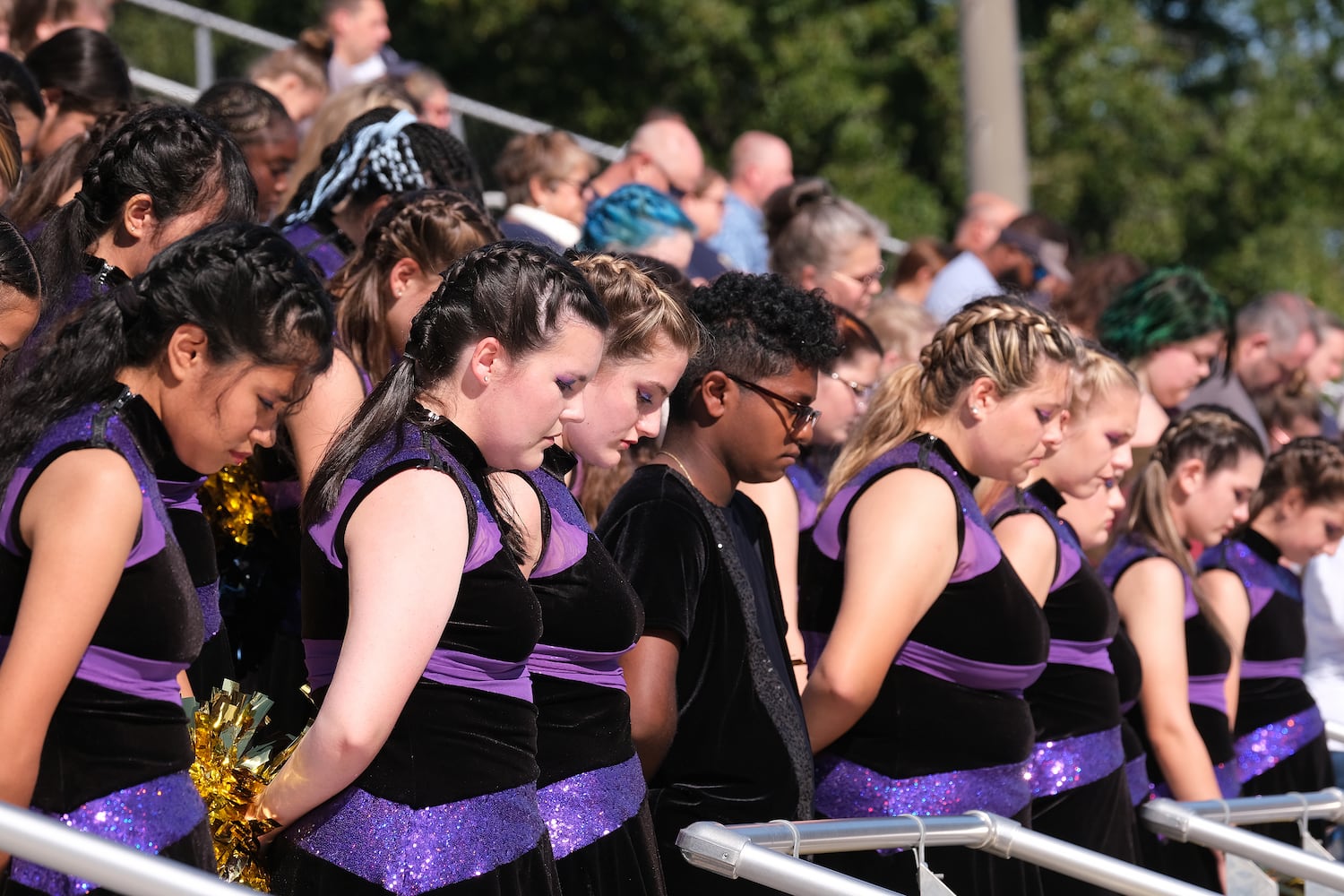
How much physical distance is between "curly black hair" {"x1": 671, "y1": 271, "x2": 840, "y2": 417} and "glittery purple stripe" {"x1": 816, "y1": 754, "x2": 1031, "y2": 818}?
0.84 meters

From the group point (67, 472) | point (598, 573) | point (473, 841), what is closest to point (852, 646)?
point (598, 573)

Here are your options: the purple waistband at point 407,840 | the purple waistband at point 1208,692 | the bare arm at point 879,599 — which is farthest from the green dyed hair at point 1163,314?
the purple waistband at point 407,840

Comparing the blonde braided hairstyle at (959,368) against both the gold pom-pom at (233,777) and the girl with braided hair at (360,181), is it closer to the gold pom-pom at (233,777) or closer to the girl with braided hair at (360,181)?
the girl with braided hair at (360,181)

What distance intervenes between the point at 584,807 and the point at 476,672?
1.52 feet

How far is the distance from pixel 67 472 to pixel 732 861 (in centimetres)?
120

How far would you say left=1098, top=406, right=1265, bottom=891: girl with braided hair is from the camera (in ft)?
15.5

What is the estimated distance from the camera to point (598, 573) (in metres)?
2.96

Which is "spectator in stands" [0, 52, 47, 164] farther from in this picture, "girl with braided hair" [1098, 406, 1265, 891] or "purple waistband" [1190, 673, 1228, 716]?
"purple waistband" [1190, 673, 1228, 716]

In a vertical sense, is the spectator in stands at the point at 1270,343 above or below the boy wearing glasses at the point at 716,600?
above

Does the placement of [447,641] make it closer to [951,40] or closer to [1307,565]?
[1307,565]

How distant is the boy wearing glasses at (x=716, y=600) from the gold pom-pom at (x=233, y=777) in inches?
29.7

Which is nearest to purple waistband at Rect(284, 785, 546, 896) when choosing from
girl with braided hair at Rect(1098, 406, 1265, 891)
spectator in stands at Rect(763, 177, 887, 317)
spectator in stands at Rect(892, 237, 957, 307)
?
girl with braided hair at Rect(1098, 406, 1265, 891)

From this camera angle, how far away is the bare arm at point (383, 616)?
7.96 feet

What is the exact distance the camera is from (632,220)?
5289 millimetres
